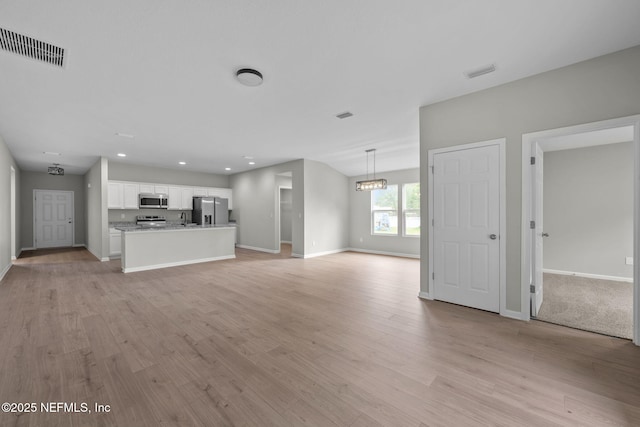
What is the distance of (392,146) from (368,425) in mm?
5114

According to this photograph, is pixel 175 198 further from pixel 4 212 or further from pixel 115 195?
pixel 4 212

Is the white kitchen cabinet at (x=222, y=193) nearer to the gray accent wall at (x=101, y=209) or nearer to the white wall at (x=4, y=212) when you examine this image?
the gray accent wall at (x=101, y=209)

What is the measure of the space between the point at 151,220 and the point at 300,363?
7907mm

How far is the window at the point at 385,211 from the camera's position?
300 inches

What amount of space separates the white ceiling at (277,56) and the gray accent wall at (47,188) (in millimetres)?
5571

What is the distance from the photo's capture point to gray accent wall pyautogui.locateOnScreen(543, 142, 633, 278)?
175 inches

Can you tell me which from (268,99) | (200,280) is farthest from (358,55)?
(200,280)

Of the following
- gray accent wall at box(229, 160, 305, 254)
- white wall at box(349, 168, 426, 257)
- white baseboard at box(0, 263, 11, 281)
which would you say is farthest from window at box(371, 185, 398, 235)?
white baseboard at box(0, 263, 11, 281)

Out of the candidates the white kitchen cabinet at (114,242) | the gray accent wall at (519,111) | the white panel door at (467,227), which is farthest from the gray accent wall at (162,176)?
the white panel door at (467,227)

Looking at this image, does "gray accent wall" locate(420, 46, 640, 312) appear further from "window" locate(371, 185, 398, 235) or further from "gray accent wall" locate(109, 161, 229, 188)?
"gray accent wall" locate(109, 161, 229, 188)

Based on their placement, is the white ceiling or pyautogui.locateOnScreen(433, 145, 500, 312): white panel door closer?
the white ceiling

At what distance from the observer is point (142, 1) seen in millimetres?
1811

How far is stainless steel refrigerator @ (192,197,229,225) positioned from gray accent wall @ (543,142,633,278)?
28.9 ft

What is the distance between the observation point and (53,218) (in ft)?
29.3
